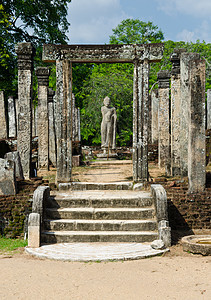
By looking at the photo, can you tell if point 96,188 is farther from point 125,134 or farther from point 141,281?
point 125,134

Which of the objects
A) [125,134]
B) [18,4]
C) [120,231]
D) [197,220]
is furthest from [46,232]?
[125,134]

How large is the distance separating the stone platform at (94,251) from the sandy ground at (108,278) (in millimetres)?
128

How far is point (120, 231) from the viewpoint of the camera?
7059mm

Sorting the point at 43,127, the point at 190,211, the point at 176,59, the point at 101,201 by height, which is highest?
the point at 176,59

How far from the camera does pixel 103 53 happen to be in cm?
895

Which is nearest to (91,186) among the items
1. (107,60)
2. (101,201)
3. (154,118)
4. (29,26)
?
(101,201)

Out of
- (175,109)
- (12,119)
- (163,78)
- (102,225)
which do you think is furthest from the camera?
(12,119)

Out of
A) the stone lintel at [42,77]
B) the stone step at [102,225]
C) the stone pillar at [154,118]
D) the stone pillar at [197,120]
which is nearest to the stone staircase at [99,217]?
the stone step at [102,225]

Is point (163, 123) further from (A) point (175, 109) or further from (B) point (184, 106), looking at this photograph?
(B) point (184, 106)

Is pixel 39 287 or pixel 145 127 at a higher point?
pixel 145 127

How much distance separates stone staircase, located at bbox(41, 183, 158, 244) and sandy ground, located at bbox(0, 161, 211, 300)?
918 millimetres

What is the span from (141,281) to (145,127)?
4.46 metres

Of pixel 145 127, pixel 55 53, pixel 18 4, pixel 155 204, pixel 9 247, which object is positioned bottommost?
pixel 9 247

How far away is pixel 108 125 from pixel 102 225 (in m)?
10.7
